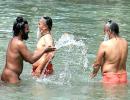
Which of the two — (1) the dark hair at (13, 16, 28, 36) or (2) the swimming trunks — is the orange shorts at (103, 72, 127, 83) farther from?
(1) the dark hair at (13, 16, 28, 36)

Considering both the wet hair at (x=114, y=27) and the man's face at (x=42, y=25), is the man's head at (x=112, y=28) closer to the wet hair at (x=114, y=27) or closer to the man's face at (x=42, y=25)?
the wet hair at (x=114, y=27)

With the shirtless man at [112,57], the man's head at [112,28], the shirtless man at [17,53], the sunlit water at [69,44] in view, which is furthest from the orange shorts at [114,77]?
the shirtless man at [17,53]

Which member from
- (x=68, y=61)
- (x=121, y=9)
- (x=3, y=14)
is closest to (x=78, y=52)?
(x=68, y=61)

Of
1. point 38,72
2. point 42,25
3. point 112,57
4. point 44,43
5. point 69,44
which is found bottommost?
point 38,72

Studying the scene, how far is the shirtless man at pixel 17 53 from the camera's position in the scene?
9.98 m

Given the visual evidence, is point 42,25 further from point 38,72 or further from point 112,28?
point 112,28

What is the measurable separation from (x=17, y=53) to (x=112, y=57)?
1867 millimetres

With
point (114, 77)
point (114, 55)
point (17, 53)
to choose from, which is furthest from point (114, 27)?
point (17, 53)

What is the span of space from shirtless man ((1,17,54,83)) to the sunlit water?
0.78 feet

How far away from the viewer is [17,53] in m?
10.1

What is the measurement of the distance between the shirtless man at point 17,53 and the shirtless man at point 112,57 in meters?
1.21

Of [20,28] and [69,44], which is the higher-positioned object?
[20,28]

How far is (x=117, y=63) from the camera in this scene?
10.1m

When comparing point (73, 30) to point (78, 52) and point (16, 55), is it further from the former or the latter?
point (16, 55)
